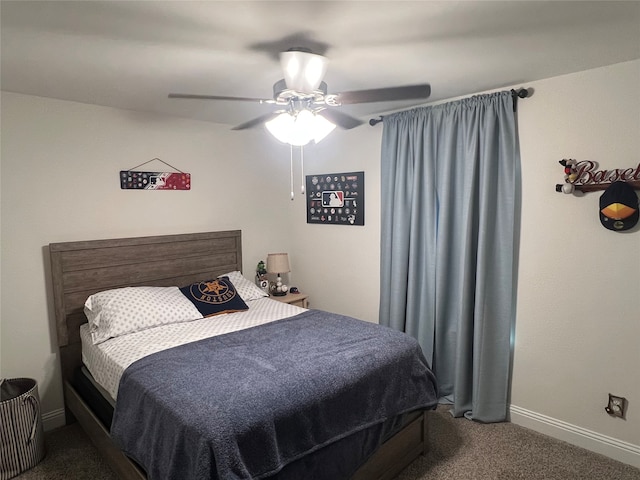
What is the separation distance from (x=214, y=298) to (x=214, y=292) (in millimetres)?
65

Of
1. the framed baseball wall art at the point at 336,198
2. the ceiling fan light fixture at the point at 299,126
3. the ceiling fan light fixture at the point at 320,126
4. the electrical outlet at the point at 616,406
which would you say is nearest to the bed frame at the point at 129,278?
the framed baseball wall art at the point at 336,198

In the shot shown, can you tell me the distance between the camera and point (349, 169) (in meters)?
3.66

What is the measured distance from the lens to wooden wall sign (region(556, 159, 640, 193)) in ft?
7.34

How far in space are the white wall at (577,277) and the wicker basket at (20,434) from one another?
10.5ft

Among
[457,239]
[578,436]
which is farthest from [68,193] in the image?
[578,436]

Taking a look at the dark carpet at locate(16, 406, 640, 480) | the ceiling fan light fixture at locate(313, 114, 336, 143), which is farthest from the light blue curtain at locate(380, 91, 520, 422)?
the ceiling fan light fixture at locate(313, 114, 336, 143)

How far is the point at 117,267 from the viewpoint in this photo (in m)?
3.01

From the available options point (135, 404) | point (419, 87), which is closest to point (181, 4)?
point (419, 87)

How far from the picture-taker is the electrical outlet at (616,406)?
7.74ft

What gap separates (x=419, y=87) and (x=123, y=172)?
2.39 m

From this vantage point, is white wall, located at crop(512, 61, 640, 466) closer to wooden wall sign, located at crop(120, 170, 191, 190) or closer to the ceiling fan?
the ceiling fan

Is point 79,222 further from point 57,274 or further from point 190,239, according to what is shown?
point 190,239

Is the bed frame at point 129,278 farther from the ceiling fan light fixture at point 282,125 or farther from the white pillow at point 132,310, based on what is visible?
the ceiling fan light fixture at point 282,125

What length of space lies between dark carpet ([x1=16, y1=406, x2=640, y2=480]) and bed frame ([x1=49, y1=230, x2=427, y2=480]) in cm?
14
